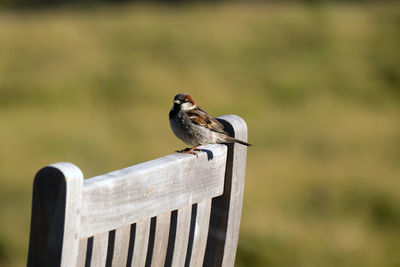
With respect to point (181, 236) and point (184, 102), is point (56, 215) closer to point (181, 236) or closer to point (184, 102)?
point (181, 236)

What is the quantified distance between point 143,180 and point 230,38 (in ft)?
22.8

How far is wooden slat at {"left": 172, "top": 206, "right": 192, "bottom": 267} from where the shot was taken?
1909mm

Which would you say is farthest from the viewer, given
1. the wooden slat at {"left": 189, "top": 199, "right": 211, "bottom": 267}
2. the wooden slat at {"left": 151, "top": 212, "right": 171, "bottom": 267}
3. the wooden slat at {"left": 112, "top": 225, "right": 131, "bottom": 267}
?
the wooden slat at {"left": 189, "top": 199, "right": 211, "bottom": 267}

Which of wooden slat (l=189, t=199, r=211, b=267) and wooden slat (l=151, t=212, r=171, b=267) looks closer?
wooden slat (l=151, t=212, r=171, b=267)

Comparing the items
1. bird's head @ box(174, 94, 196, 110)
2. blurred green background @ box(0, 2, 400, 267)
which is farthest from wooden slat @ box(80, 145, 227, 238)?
blurred green background @ box(0, 2, 400, 267)

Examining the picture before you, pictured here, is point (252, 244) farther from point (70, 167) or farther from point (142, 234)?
point (70, 167)

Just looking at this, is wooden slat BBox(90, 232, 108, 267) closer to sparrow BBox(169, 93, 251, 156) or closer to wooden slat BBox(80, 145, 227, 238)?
wooden slat BBox(80, 145, 227, 238)

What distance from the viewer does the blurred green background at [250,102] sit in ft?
18.1

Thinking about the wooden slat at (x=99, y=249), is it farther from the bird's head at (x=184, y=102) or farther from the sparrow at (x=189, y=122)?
the bird's head at (x=184, y=102)

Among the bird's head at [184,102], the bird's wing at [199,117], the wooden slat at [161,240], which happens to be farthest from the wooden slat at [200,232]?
the bird's head at [184,102]

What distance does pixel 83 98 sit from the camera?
7.30 meters

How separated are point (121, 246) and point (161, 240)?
0.61 feet

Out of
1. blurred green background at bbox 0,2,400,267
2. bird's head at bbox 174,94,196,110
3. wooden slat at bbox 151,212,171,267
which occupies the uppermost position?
bird's head at bbox 174,94,196,110

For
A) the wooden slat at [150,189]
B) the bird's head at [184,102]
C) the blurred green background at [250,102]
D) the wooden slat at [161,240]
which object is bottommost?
the blurred green background at [250,102]
